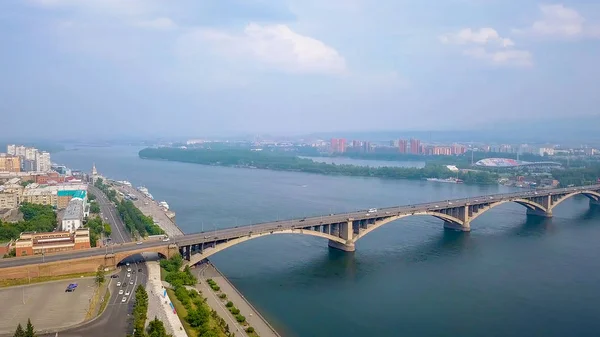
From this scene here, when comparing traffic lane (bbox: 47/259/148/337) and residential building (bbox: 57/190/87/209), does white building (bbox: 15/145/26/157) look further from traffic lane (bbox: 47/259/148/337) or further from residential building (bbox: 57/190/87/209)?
traffic lane (bbox: 47/259/148/337)

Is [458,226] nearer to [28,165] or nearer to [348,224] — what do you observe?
[348,224]

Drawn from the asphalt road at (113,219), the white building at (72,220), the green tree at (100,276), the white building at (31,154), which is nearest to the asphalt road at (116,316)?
the green tree at (100,276)

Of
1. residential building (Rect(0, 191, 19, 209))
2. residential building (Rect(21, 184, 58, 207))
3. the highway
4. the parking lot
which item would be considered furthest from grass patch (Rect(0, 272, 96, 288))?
residential building (Rect(0, 191, 19, 209))

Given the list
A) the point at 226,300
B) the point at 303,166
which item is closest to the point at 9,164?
the point at 303,166

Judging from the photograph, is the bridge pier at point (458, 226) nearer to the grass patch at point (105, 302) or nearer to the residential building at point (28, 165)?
the grass patch at point (105, 302)

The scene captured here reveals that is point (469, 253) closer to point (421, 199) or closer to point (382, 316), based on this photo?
point (382, 316)
